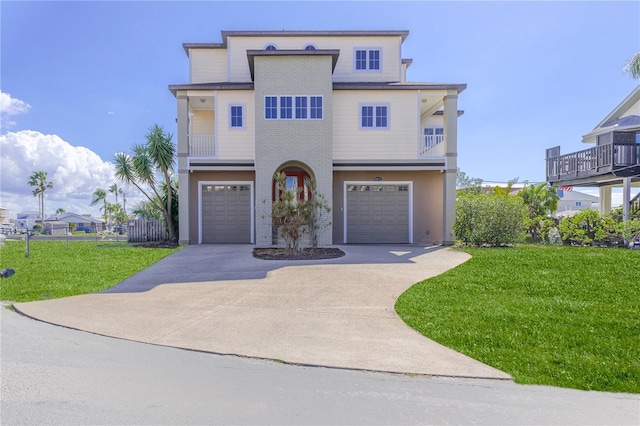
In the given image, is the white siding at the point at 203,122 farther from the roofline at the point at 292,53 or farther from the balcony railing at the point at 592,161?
the balcony railing at the point at 592,161

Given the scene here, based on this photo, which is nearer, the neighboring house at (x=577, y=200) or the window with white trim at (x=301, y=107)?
the window with white trim at (x=301, y=107)

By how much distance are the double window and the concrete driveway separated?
674 cm

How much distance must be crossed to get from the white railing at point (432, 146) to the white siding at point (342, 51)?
346 centimetres

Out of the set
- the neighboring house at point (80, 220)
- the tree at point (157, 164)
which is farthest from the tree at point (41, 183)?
the tree at point (157, 164)

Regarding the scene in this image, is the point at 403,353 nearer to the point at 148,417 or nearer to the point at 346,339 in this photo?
the point at 346,339

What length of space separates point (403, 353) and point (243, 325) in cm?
273

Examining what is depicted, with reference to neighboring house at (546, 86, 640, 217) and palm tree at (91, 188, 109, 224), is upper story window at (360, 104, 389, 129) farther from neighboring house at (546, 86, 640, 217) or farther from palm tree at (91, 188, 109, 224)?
palm tree at (91, 188, 109, 224)

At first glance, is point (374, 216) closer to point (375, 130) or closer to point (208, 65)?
point (375, 130)

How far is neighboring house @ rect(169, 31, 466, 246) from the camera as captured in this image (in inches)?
661

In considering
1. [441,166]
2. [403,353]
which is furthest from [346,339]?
[441,166]

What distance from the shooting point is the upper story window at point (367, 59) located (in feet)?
67.2

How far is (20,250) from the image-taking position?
16844mm

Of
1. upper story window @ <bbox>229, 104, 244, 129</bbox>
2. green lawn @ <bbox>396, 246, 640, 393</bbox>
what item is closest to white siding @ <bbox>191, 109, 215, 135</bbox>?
upper story window @ <bbox>229, 104, 244, 129</bbox>

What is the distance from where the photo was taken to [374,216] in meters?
18.7
